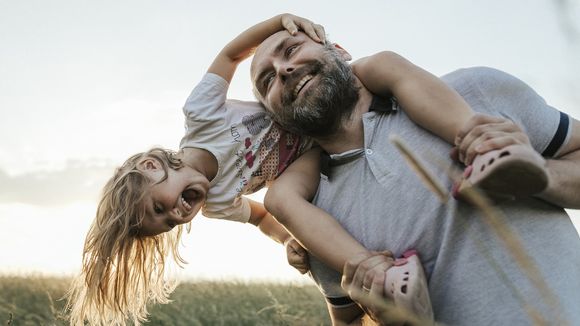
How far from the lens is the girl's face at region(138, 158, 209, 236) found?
10.3 ft

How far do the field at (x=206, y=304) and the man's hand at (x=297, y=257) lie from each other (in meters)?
1.16

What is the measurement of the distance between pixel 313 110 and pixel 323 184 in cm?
33

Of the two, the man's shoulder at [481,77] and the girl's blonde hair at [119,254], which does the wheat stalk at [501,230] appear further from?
the girl's blonde hair at [119,254]

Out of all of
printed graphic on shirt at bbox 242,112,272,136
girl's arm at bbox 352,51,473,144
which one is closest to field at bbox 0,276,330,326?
printed graphic on shirt at bbox 242,112,272,136

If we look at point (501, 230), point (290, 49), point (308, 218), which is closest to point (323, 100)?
point (290, 49)

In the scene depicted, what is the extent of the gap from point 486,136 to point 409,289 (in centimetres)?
50

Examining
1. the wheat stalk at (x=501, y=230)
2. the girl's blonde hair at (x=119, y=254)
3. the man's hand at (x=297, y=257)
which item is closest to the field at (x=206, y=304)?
the girl's blonde hair at (x=119, y=254)

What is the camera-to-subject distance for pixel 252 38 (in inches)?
132

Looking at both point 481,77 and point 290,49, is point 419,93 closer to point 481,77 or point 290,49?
point 481,77

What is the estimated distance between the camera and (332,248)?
239cm

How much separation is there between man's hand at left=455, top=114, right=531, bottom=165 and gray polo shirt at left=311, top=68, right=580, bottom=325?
12.8 inches

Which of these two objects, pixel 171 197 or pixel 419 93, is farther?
pixel 171 197

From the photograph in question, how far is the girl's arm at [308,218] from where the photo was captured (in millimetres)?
2371

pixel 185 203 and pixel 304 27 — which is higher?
pixel 304 27
